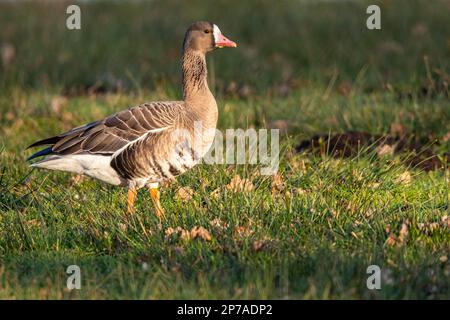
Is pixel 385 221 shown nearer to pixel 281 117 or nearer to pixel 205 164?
pixel 205 164

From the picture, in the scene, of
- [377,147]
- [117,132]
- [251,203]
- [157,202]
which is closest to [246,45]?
[377,147]

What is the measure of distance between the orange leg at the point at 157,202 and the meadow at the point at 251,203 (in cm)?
8

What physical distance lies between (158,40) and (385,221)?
1040 cm

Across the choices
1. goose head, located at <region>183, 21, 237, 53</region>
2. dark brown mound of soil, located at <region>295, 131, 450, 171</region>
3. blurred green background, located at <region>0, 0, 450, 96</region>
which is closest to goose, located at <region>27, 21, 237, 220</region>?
goose head, located at <region>183, 21, 237, 53</region>

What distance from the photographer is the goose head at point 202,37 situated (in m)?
8.23

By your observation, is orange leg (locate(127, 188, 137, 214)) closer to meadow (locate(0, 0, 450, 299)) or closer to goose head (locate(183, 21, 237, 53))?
meadow (locate(0, 0, 450, 299))

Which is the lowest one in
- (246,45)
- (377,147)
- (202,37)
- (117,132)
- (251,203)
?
(251,203)

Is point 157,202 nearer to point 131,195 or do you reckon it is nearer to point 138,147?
point 131,195

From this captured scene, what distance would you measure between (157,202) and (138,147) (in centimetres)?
51

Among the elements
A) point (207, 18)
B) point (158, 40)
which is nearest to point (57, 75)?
point (158, 40)

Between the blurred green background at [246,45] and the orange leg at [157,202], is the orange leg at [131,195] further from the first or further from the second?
the blurred green background at [246,45]

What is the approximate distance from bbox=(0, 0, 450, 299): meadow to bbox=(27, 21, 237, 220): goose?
0.24 m

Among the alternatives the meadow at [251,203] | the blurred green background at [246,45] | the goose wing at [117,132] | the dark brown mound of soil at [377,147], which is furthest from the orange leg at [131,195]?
→ the blurred green background at [246,45]

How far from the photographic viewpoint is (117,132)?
25.1 feet
